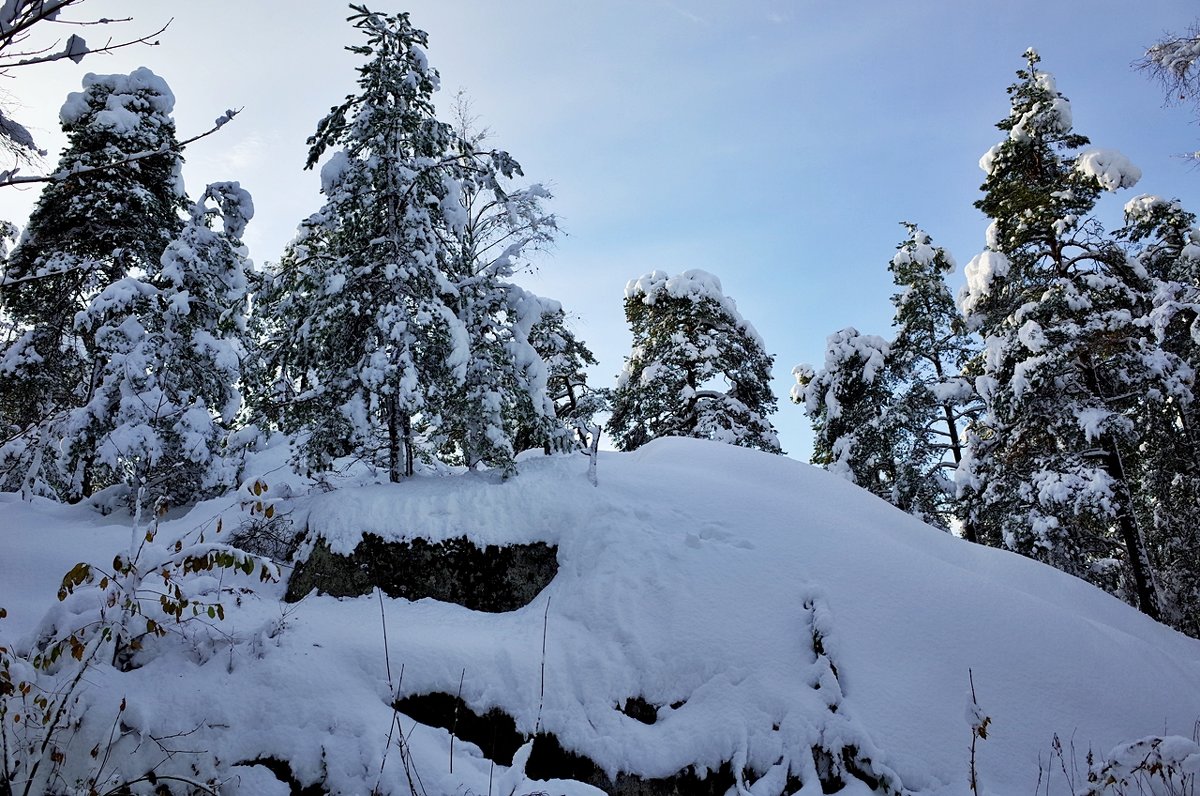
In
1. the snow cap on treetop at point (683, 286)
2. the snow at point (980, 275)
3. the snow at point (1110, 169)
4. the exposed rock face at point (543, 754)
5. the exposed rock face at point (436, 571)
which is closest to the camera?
the exposed rock face at point (543, 754)

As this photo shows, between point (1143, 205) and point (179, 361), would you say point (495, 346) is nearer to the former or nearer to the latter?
point (179, 361)

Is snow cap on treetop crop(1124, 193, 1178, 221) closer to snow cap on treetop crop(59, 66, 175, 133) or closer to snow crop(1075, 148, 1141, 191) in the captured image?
snow crop(1075, 148, 1141, 191)

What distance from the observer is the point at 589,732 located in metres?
6.18

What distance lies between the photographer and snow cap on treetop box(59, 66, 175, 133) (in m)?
14.2

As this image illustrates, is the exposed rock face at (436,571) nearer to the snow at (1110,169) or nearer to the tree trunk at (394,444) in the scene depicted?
the tree trunk at (394,444)

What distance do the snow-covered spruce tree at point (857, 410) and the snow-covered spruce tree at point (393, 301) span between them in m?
11.4

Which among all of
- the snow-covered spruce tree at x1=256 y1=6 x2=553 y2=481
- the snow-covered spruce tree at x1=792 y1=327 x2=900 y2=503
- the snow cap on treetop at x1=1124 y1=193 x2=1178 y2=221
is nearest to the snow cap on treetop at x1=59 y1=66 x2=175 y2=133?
the snow-covered spruce tree at x1=256 y1=6 x2=553 y2=481

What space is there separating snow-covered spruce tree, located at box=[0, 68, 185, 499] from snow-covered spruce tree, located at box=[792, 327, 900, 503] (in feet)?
58.3

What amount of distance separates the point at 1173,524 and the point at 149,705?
70.8 feet

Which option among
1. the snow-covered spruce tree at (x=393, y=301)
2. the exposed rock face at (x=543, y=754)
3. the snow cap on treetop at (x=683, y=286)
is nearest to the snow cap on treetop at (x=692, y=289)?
the snow cap on treetop at (x=683, y=286)

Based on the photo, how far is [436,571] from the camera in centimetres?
870

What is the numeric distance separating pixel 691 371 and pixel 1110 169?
1058 centimetres

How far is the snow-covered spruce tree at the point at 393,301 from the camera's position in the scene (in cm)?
1009

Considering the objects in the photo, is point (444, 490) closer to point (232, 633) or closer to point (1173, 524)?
point (232, 633)
